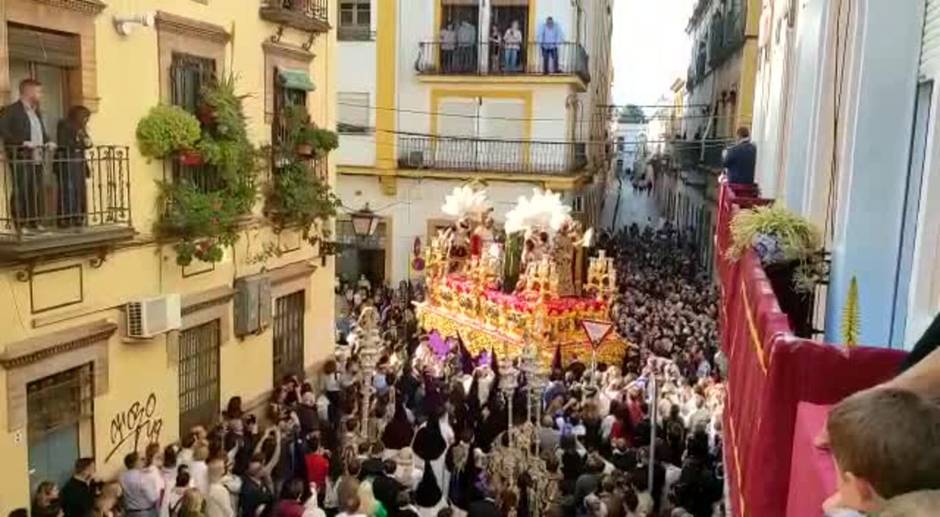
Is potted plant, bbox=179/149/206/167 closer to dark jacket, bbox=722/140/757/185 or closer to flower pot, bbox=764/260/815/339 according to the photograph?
flower pot, bbox=764/260/815/339

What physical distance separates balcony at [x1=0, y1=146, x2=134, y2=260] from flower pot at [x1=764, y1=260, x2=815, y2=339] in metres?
6.63

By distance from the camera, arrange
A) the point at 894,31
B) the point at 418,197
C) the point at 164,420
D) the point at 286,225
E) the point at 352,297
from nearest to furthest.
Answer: the point at 894,31, the point at 164,420, the point at 286,225, the point at 352,297, the point at 418,197

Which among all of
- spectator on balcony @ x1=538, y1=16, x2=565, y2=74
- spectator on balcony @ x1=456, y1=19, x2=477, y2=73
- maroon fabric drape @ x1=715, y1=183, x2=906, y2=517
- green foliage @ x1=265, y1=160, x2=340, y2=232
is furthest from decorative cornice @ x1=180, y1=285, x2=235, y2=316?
spectator on balcony @ x1=538, y1=16, x2=565, y2=74

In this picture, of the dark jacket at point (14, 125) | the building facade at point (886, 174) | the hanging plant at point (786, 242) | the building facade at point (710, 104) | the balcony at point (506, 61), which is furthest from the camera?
the building facade at point (710, 104)

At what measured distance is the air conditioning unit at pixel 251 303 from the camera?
14.1 meters

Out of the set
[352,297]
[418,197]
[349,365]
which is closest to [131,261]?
[349,365]

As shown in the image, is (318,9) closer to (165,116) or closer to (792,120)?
(165,116)

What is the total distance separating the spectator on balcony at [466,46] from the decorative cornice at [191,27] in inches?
542

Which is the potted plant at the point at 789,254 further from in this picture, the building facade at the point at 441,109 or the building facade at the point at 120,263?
the building facade at the point at 441,109

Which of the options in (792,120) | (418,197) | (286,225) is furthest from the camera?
(418,197)

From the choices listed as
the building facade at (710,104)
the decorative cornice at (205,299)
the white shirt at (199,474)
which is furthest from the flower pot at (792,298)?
the building facade at (710,104)

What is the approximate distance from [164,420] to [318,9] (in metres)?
7.26

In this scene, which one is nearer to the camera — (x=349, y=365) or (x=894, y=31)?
(x=894, y=31)

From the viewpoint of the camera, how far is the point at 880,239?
7.22 metres
